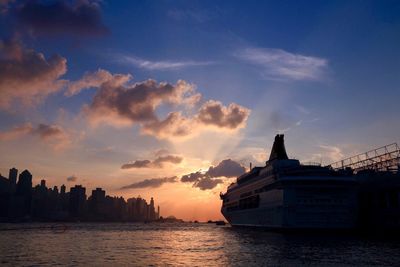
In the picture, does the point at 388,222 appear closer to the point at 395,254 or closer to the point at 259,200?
the point at 259,200

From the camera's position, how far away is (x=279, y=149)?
121438mm

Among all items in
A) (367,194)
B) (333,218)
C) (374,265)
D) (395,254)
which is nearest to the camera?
(374,265)

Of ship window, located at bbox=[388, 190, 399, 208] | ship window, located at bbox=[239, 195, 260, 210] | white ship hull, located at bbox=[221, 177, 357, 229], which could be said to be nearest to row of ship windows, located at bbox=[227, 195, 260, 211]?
ship window, located at bbox=[239, 195, 260, 210]

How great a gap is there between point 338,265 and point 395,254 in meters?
13.2

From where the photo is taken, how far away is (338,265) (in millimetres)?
41219

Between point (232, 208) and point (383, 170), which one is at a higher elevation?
point (383, 170)

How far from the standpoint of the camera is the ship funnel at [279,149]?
12000 centimetres

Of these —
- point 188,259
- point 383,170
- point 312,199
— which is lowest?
point 188,259

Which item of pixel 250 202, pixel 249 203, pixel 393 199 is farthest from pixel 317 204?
pixel 249 203

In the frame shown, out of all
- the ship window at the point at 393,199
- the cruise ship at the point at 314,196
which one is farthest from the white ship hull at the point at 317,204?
the ship window at the point at 393,199

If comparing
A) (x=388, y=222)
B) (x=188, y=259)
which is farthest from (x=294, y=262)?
(x=388, y=222)

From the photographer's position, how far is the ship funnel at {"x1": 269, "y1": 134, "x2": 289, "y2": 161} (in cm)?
12000

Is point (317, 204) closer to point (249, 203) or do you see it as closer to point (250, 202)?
point (250, 202)

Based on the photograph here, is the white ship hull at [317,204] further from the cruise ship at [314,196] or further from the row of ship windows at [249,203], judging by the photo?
the row of ship windows at [249,203]
